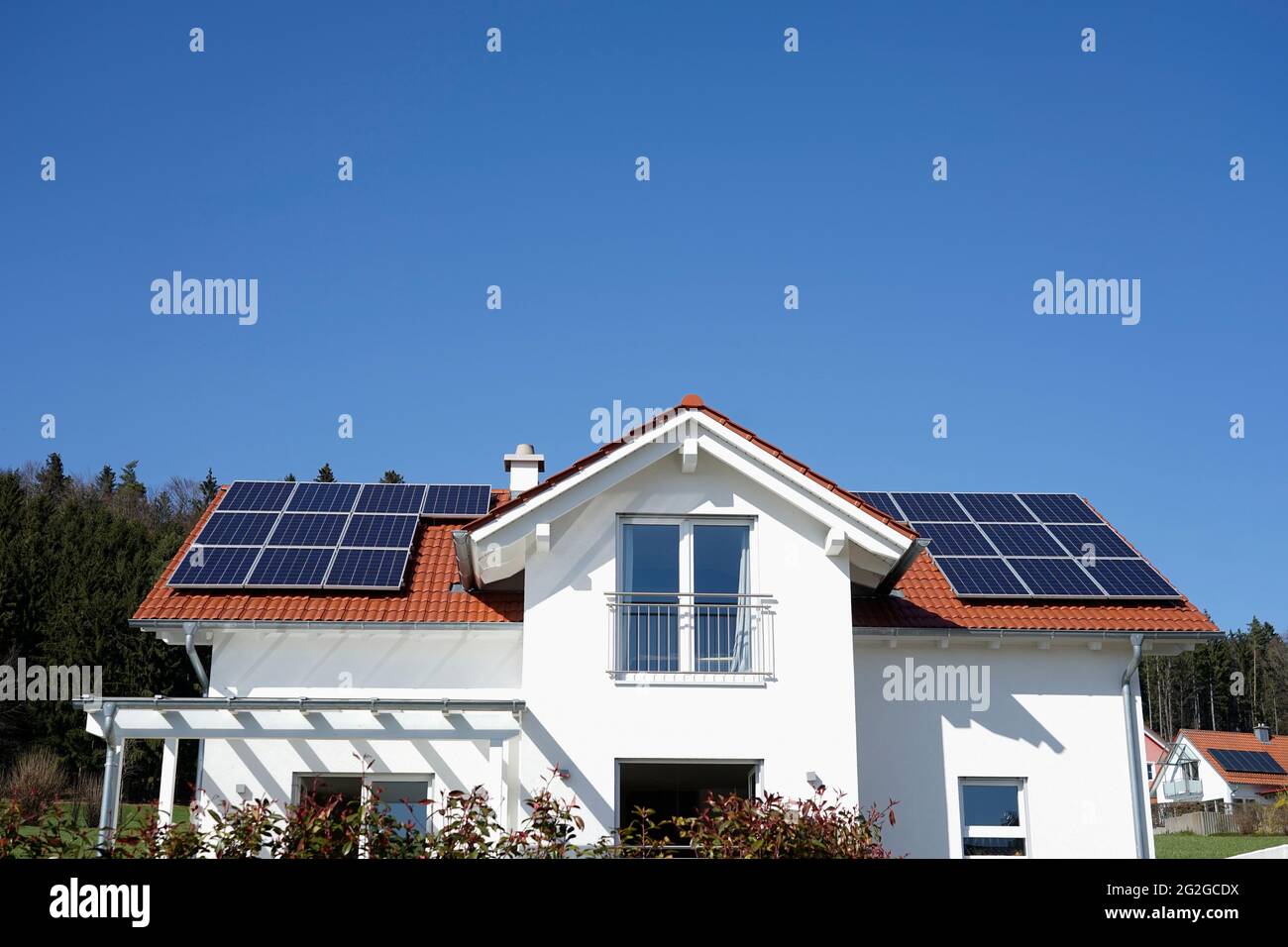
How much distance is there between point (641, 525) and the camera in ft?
59.4

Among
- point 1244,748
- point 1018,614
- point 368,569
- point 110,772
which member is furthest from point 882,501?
point 1244,748

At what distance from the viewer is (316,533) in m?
20.5

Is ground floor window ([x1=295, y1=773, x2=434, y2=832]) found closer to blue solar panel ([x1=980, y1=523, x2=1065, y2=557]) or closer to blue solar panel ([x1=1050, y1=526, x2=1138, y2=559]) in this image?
blue solar panel ([x1=980, y1=523, x2=1065, y2=557])

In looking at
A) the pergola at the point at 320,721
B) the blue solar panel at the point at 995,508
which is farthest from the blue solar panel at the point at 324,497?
the blue solar panel at the point at 995,508

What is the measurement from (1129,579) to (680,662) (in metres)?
7.63

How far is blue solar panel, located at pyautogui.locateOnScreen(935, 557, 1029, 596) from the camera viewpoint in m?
19.5

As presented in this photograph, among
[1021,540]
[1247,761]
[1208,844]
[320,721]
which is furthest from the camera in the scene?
[1247,761]

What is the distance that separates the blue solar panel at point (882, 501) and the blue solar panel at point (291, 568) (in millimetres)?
9340

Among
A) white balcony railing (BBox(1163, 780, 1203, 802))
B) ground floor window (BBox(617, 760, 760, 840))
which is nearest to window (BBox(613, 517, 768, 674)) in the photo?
ground floor window (BBox(617, 760, 760, 840))

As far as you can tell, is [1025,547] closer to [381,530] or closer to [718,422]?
[718,422]

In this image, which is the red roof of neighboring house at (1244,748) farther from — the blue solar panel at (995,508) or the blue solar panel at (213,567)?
the blue solar panel at (213,567)

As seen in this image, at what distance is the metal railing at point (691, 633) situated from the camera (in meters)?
17.5

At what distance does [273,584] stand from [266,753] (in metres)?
2.52
